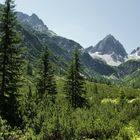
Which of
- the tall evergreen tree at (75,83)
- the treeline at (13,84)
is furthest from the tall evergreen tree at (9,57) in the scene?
the tall evergreen tree at (75,83)

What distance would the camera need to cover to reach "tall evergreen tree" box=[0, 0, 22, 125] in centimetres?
3888

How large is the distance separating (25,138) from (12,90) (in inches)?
450

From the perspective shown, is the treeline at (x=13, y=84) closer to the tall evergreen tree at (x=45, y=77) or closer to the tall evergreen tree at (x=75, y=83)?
the tall evergreen tree at (x=75, y=83)

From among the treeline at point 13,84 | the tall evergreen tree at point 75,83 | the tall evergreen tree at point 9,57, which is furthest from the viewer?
the tall evergreen tree at point 75,83

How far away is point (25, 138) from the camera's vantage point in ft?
94.3

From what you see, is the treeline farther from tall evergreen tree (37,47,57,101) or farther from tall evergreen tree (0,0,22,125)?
tall evergreen tree (37,47,57,101)

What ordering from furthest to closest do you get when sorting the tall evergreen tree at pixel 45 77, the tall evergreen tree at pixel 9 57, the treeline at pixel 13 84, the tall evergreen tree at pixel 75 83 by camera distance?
the tall evergreen tree at pixel 45 77 < the tall evergreen tree at pixel 75 83 < the tall evergreen tree at pixel 9 57 < the treeline at pixel 13 84

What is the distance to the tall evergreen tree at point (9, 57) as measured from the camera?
1531 inches

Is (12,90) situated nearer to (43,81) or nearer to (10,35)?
(10,35)

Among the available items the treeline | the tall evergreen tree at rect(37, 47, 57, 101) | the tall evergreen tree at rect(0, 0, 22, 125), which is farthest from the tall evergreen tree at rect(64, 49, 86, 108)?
the tall evergreen tree at rect(0, 0, 22, 125)

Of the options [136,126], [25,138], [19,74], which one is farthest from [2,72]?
[136,126]

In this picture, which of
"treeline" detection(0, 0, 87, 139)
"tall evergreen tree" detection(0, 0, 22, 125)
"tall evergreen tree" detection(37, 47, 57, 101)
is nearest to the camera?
"treeline" detection(0, 0, 87, 139)

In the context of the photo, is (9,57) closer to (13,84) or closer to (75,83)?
(13,84)

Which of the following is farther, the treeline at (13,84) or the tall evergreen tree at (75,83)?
the tall evergreen tree at (75,83)
